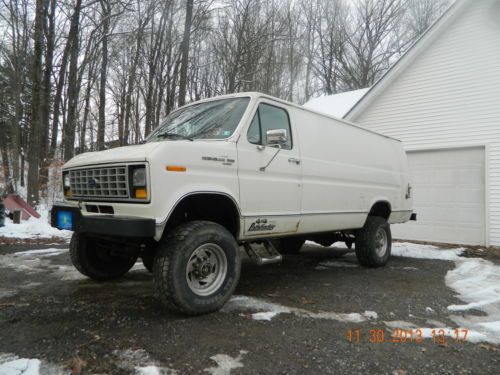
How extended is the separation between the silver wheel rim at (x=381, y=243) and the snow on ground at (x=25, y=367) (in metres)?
5.17

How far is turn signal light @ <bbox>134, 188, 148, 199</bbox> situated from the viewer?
10.7ft

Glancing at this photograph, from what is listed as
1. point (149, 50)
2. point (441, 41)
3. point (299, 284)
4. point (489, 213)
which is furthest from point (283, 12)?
point (299, 284)

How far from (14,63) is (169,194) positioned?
2381 cm

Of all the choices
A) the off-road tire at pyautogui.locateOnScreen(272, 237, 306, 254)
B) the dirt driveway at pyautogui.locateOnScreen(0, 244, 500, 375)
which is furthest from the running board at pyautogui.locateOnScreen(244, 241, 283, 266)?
the off-road tire at pyautogui.locateOnScreen(272, 237, 306, 254)

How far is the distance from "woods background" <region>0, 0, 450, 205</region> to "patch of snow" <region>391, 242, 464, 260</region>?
1120cm

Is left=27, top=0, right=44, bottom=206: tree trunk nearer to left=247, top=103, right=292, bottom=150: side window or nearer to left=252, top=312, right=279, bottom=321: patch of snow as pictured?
left=247, top=103, right=292, bottom=150: side window

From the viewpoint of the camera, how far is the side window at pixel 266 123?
422cm

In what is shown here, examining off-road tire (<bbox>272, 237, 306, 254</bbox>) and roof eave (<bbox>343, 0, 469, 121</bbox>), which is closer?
off-road tire (<bbox>272, 237, 306, 254</bbox>)

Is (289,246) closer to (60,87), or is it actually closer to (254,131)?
(254,131)

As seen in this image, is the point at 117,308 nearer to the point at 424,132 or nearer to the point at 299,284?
the point at 299,284

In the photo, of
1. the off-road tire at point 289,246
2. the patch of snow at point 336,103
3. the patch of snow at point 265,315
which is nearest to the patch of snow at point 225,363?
the patch of snow at point 265,315

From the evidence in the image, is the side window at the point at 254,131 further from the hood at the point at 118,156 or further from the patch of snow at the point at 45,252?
the patch of snow at the point at 45,252

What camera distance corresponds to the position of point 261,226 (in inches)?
166

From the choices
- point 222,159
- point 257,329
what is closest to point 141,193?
point 222,159
